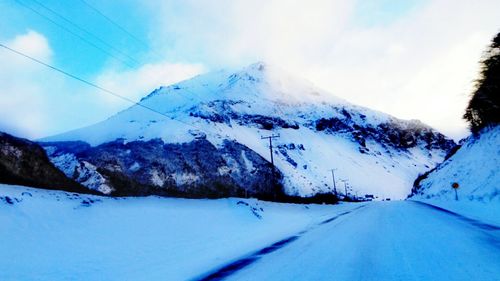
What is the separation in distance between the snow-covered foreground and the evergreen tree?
68.6ft

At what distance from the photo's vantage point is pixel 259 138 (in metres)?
87.6

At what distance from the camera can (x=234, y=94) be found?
137750 millimetres

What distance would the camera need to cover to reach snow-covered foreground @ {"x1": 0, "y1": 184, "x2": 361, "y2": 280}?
7.09 meters

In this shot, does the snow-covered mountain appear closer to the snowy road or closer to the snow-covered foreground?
the snow-covered foreground

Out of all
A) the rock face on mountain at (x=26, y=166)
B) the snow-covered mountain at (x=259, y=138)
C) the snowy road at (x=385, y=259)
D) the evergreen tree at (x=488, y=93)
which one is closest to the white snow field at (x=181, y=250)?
the snowy road at (x=385, y=259)

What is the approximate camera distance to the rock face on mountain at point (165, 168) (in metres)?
31.8

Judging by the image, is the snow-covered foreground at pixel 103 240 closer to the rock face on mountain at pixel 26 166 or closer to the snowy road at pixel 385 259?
the snowy road at pixel 385 259

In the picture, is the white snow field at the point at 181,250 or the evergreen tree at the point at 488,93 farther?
the evergreen tree at the point at 488,93

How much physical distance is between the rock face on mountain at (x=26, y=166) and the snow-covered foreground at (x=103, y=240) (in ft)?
14.4

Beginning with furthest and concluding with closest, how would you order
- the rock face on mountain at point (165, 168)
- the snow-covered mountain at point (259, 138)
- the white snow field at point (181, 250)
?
the snow-covered mountain at point (259, 138) < the rock face on mountain at point (165, 168) < the white snow field at point (181, 250)

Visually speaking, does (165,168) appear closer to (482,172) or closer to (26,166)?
(26,166)

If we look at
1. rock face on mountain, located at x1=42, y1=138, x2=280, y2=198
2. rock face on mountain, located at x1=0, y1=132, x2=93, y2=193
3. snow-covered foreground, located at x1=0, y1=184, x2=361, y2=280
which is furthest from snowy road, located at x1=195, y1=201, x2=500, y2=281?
rock face on mountain, located at x1=42, y1=138, x2=280, y2=198

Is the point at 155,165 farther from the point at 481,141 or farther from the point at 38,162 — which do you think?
the point at 481,141

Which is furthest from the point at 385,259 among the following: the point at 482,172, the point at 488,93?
the point at 488,93
